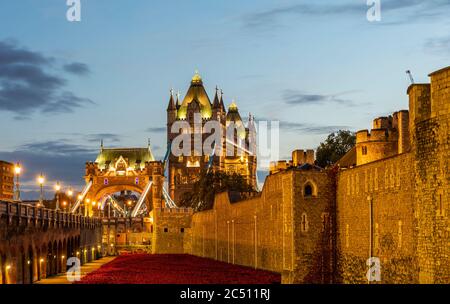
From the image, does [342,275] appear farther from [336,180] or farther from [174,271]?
[174,271]

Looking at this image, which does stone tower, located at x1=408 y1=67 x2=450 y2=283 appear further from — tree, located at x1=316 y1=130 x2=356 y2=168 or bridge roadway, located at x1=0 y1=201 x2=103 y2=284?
tree, located at x1=316 y1=130 x2=356 y2=168

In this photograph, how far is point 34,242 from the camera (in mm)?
52000

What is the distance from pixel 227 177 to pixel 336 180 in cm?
8093

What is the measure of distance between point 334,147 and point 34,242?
2250 inches

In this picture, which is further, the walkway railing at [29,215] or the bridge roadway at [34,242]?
the bridge roadway at [34,242]

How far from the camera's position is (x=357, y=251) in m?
37.3

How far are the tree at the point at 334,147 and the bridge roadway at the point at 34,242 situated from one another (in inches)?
1237

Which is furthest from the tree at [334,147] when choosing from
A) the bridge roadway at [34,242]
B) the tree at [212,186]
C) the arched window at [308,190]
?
the arched window at [308,190]

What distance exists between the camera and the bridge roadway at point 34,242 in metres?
43.0

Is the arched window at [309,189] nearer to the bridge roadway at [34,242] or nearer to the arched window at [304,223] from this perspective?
the arched window at [304,223]

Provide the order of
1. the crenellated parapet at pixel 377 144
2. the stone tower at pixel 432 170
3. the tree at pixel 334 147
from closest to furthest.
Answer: the stone tower at pixel 432 170, the crenellated parapet at pixel 377 144, the tree at pixel 334 147

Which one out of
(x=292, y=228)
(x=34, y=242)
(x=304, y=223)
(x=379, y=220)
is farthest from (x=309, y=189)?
(x=34, y=242)

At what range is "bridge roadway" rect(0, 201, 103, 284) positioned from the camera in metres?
43.0
